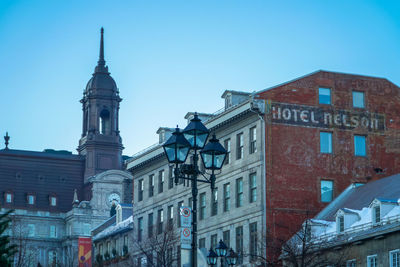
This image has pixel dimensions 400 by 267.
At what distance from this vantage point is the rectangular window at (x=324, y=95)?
73562 mm

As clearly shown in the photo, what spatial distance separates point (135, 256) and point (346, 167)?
971 inches

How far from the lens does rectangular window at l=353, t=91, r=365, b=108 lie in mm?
74625

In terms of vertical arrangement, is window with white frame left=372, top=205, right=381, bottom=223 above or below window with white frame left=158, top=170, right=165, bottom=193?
below

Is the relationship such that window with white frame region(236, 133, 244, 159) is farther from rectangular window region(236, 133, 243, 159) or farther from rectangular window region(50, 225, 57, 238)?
rectangular window region(50, 225, 57, 238)

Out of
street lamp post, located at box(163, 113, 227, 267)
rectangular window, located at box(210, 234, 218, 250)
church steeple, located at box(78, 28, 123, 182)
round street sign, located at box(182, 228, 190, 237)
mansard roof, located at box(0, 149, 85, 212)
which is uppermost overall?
church steeple, located at box(78, 28, 123, 182)

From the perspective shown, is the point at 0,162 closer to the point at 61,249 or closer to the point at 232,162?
the point at 61,249

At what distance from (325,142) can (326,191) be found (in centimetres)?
349

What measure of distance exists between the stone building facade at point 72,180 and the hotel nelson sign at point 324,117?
84.0 meters

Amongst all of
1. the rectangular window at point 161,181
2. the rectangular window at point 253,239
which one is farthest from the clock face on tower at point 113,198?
the rectangular window at point 253,239

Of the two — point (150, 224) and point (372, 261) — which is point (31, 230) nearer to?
point (150, 224)

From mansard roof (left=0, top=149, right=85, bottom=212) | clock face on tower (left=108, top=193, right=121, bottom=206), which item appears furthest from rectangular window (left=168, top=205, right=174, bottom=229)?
mansard roof (left=0, top=149, right=85, bottom=212)

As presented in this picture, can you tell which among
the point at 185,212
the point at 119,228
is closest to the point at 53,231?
the point at 119,228

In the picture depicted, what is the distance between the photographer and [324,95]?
73.8 m

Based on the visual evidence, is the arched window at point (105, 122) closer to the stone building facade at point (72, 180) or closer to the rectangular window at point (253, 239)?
the stone building facade at point (72, 180)
